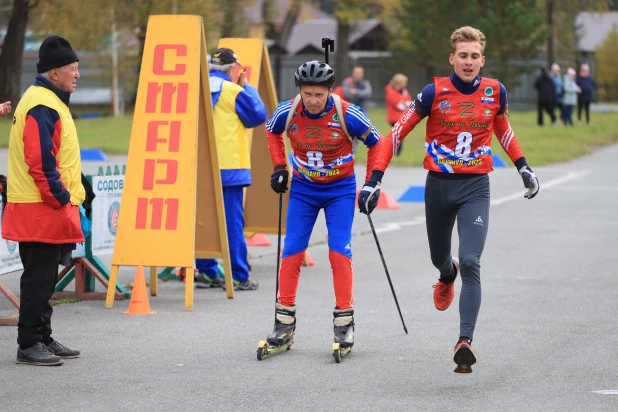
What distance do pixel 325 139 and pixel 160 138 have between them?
8.39ft

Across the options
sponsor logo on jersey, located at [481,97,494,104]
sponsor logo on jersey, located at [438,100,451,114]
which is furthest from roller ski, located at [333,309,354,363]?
sponsor logo on jersey, located at [481,97,494,104]

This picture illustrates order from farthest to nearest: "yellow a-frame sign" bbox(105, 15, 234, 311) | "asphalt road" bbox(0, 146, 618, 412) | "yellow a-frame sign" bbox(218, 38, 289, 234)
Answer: "yellow a-frame sign" bbox(218, 38, 289, 234)
"yellow a-frame sign" bbox(105, 15, 234, 311)
"asphalt road" bbox(0, 146, 618, 412)

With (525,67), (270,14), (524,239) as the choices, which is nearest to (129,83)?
(270,14)

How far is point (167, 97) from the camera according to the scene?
32.1ft

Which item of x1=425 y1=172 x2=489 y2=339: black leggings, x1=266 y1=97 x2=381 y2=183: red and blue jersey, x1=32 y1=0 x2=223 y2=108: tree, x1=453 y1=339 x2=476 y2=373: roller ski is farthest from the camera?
x1=32 y1=0 x2=223 y2=108: tree

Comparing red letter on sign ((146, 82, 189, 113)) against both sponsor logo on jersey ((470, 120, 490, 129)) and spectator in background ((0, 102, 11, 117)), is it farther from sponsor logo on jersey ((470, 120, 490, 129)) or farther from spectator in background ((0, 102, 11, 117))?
sponsor logo on jersey ((470, 120, 490, 129))

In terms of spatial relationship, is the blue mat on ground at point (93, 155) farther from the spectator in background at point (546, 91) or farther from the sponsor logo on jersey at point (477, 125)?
the sponsor logo on jersey at point (477, 125)

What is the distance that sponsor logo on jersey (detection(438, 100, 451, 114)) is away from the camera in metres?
7.30

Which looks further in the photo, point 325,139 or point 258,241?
point 258,241

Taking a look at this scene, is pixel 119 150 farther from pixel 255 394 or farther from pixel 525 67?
pixel 525 67

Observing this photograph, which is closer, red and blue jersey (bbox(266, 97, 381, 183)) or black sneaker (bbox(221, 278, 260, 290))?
red and blue jersey (bbox(266, 97, 381, 183))

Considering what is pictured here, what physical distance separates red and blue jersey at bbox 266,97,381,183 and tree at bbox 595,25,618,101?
190ft

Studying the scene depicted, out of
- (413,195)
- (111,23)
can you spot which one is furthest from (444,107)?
(111,23)

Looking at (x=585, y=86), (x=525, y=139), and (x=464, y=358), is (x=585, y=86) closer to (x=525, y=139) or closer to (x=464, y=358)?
(x=525, y=139)
